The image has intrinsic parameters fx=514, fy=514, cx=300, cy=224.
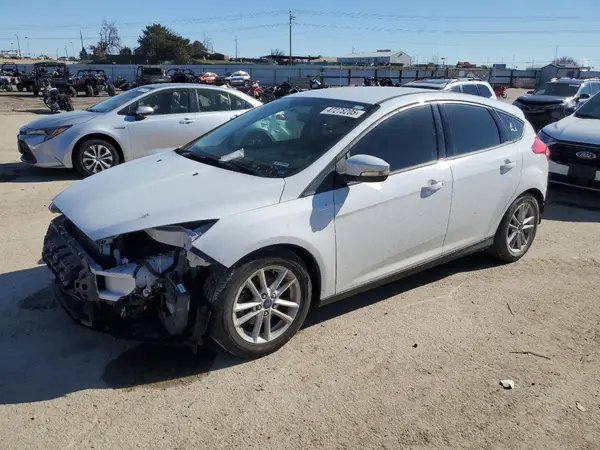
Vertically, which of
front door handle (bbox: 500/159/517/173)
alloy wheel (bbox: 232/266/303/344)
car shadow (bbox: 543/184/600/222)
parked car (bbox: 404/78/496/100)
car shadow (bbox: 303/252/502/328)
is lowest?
car shadow (bbox: 543/184/600/222)

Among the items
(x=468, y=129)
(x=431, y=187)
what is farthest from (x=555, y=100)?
(x=431, y=187)

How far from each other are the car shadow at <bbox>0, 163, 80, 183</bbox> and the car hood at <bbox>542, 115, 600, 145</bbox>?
7.65 metres

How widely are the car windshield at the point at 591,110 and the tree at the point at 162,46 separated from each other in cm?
8653

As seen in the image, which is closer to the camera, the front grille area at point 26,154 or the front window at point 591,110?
the front grille area at point 26,154

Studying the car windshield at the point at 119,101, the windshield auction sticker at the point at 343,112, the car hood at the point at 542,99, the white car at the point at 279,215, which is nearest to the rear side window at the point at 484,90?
the car hood at the point at 542,99

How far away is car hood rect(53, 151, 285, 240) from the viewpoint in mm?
3125

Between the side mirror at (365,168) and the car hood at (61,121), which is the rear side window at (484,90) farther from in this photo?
the side mirror at (365,168)

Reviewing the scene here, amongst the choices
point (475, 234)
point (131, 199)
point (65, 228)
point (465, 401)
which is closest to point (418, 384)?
point (465, 401)

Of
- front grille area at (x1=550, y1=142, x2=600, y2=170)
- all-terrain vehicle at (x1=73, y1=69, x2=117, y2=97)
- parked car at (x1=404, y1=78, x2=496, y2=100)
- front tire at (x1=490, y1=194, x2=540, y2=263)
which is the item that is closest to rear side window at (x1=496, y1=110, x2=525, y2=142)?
front tire at (x1=490, y1=194, x2=540, y2=263)

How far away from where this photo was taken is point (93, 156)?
8.34 m

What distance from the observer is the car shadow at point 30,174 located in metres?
8.36

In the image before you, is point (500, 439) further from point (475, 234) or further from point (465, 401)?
point (475, 234)

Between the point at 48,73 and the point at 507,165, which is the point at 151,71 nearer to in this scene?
the point at 48,73

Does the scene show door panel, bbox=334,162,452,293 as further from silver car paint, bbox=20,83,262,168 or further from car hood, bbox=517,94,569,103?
car hood, bbox=517,94,569,103
